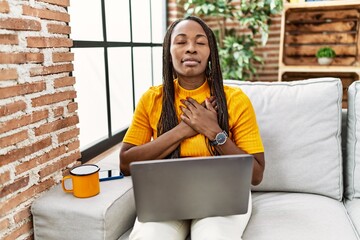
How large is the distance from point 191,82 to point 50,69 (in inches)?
20.5

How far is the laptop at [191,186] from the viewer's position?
3.13 feet

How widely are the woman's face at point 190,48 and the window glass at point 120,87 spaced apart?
3.17ft

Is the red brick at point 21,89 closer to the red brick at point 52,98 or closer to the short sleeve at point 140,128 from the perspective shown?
the red brick at point 52,98

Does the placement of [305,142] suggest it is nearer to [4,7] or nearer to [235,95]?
[235,95]

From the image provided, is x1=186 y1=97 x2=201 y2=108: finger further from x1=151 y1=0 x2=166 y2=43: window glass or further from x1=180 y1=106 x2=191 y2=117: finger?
x1=151 y1=0 x2=166 y2=43: window glass

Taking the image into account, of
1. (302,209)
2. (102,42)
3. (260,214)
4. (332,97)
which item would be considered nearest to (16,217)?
(260,214)

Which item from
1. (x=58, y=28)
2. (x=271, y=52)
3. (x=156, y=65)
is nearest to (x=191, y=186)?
(x=58, y=28)

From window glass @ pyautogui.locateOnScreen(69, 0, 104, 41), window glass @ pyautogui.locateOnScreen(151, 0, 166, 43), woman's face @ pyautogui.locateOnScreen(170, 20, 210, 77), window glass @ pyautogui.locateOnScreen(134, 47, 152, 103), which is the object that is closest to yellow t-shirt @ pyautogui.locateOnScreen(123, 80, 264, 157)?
woman's face @ pyautogui.locateOnScreen(170, 20, 210, 77)

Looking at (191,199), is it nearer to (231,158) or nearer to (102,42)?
(231,158)

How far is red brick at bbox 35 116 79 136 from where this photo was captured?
128 cm

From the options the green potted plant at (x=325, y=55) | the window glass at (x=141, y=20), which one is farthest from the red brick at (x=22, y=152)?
the green potted plant at (x=325, y=55)

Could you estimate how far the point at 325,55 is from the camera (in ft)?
8.84

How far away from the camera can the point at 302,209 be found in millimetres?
1362

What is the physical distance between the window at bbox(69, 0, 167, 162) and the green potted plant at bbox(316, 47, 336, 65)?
1.28 meters
